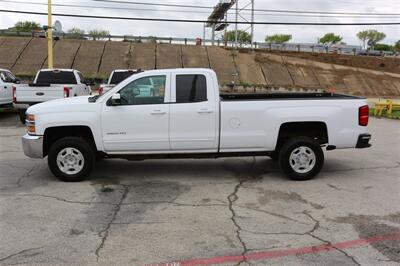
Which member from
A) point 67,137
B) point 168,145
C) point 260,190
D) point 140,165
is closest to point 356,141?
point 260,190

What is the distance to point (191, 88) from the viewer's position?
7.70m

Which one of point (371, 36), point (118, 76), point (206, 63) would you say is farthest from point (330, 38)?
point (118, 76)

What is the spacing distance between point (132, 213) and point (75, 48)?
40.7 m

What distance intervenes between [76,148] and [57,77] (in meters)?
10.2

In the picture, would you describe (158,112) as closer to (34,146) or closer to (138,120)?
(138,120)

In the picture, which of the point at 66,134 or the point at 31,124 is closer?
the point at 31,124

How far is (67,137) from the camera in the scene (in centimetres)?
766

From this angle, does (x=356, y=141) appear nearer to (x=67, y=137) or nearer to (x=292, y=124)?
(x=292, y=124)

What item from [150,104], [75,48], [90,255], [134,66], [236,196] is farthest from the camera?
[75,48]

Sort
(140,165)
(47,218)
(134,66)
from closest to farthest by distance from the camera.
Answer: (47,218)
(140,165)
(134,66)

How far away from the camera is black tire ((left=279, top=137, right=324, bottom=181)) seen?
7766 millimetres

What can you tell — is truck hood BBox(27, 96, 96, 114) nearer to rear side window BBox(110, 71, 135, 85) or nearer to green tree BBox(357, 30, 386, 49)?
rear side window BBox(110, 71, 135, 85)

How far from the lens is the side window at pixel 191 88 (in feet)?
25.1

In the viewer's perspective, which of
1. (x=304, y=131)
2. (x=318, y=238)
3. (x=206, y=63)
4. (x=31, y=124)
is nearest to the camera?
(x=318, y=238)
